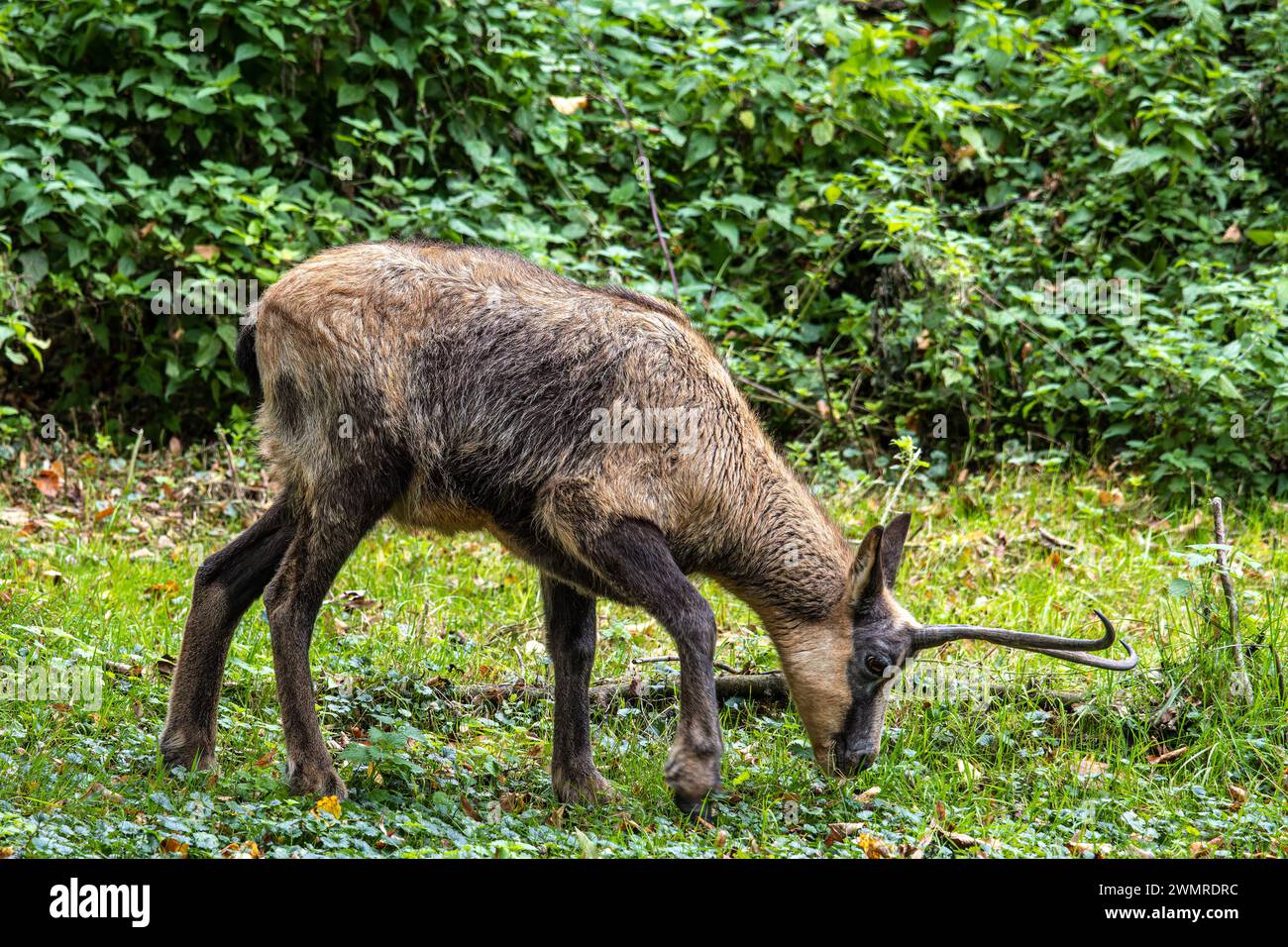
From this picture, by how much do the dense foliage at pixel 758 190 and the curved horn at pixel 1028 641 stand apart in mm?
3547

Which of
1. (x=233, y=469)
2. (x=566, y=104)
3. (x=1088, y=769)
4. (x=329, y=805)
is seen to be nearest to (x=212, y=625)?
(x=329, y=805)

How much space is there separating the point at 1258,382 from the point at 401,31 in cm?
591

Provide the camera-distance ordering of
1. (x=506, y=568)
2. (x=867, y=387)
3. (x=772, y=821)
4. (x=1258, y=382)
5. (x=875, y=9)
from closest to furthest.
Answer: (x=772, y=821)
(x=506, y=568)
(x=1258, y=382)
(x=867, y=387)
(x=875, y=9)

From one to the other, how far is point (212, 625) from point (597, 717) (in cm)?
175

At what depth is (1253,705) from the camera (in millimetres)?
5918

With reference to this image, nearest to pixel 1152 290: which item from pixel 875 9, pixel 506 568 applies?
pixel 875 9

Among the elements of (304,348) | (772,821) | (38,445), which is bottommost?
(38,445)

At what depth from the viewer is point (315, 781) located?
16.9 feet

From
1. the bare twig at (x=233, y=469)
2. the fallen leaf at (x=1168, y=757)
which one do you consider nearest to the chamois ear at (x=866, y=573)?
the fallen leaf at (x=1168, y=757)

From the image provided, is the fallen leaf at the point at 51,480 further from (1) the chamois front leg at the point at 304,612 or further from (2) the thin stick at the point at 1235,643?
(2) the thin stick at the point at 1235,643

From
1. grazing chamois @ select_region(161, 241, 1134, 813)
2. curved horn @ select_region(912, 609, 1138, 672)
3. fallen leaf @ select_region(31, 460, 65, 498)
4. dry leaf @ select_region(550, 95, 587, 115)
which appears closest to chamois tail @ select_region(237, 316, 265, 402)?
grazing chamois @ select_region(161, 241, 1134, 813)

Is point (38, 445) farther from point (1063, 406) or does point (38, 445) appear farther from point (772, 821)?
point (1063, 406)

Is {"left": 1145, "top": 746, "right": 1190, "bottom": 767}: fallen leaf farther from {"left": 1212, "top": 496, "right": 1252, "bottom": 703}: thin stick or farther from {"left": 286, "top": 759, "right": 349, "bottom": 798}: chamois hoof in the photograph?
{"left": 286, "top": 759, "right": 349, "bottom": 798}: chamois hoof

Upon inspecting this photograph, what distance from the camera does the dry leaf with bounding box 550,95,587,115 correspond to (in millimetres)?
9898
